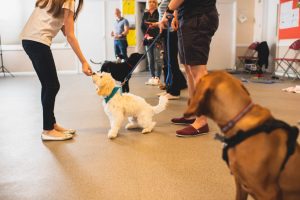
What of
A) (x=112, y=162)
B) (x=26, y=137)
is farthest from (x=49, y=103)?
(x=112, y=162)

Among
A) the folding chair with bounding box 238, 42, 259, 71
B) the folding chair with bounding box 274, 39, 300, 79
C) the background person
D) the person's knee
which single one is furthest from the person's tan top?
the folding chair with bounding box 238, 42, 259, 71

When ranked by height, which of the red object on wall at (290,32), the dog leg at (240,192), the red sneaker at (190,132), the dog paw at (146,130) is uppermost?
the red object on wall at (290,32)

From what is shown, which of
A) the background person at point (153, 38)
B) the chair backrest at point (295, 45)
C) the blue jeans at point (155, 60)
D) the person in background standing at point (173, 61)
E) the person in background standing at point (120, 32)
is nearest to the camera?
the person in background standing at point (173, 61)

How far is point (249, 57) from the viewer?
363 inches

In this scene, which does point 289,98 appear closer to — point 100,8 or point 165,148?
point 165,148

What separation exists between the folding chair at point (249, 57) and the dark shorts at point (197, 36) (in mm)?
6484

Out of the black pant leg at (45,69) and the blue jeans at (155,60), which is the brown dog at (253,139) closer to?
the black pant leg at (45,69)

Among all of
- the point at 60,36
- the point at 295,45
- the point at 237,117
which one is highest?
the point at 60,36

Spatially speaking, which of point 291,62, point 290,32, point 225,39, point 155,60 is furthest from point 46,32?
point 225,39

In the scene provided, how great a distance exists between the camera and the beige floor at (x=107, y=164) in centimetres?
177

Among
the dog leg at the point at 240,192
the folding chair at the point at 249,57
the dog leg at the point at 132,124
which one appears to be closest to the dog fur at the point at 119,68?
the dog leg at the point at 132,124

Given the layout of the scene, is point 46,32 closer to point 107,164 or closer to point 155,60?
point 107,164

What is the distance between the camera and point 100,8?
934 centimetres

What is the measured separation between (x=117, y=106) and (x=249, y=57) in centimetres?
732
